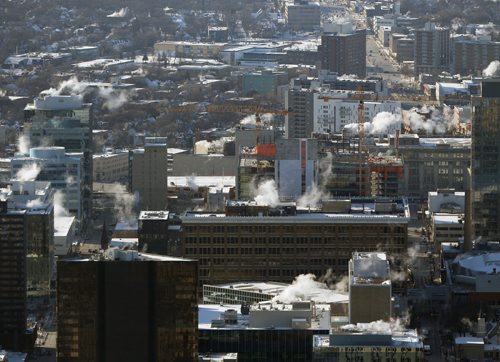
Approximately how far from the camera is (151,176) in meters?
79.3

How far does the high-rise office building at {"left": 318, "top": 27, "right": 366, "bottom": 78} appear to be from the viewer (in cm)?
12112

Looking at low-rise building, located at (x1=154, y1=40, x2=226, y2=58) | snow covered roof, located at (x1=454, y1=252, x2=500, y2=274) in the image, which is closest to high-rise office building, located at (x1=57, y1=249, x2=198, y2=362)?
snow covered roof, located at (x1=454, y1=252, x2=500, y2=274)

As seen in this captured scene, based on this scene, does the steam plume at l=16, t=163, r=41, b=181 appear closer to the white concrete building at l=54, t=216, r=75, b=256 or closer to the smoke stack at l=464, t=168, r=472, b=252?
the white concrete building at l=54, t=216, r=75, b=256

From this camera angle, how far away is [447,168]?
82.6 m

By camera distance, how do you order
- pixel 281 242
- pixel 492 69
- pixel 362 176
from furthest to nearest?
1. pixel 492 69
2. pixel 362 176
3. pixel 281 242

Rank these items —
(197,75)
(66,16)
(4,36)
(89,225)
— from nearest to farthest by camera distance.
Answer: (89,225), (197,75), (4,36), (66,16)

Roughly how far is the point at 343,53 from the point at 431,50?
5.06 metres

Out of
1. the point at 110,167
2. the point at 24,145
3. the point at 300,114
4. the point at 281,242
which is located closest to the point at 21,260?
the point at 281,242

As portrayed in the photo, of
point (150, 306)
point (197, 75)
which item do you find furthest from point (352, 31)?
point (150, 306)

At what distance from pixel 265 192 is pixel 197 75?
55.0m

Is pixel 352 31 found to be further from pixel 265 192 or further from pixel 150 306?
pixel 150 306

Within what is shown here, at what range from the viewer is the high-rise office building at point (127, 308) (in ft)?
145

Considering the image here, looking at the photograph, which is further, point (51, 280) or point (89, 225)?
point (89, 225)

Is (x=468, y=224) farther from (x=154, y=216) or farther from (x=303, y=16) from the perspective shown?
(x=303, y=16)
